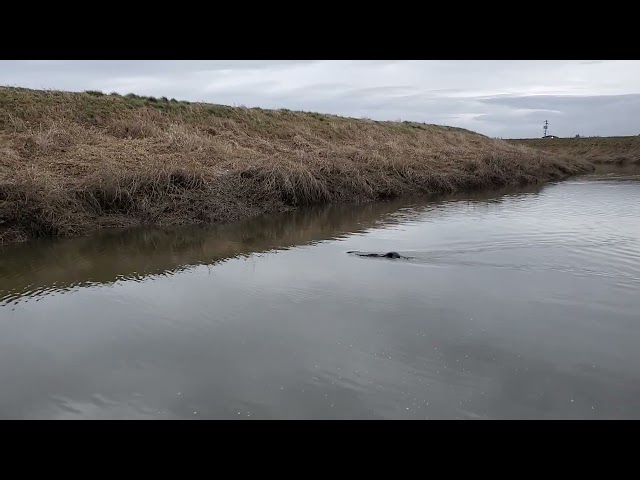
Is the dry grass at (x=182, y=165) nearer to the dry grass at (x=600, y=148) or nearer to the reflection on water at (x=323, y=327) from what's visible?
the reflection on water at (x=323, y=327)

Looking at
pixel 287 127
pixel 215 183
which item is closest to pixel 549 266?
pixel 215 183

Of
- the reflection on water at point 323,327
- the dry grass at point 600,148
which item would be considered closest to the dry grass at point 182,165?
the reflection on water at point 323,327

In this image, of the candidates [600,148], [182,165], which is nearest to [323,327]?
[182,165]

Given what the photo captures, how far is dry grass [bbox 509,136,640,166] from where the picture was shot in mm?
40875

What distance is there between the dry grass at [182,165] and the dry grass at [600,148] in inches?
703

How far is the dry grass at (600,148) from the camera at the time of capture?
40.9 m

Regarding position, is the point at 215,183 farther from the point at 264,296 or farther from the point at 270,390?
the point at 270,390

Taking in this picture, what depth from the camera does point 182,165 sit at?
550 inches

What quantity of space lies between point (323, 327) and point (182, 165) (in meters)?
9.50

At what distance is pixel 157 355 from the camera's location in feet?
17.0

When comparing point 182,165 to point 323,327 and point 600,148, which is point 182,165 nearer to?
point 323,327

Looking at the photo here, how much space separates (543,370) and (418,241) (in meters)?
5.93

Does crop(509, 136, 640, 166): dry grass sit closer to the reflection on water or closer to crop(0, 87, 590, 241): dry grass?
crop(0, 87, 590, 241): dry grass

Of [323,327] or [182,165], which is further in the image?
[182,165]
